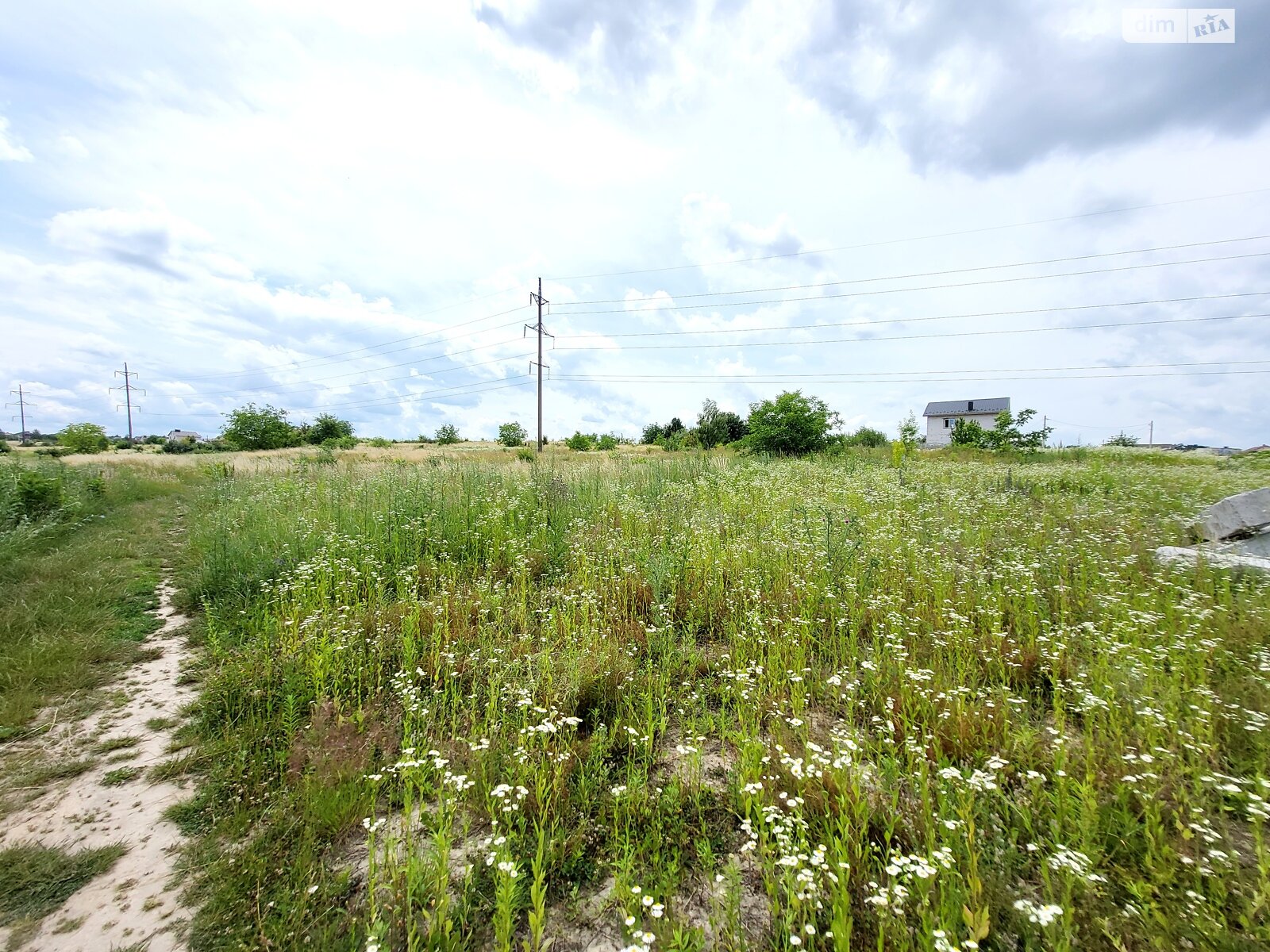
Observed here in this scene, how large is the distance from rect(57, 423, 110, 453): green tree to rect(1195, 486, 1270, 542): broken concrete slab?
193 feet

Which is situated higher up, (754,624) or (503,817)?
(754,624)

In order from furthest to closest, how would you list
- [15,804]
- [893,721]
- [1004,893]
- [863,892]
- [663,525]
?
[663,525], [893,721], [15,804], [863,892], [1004,893]

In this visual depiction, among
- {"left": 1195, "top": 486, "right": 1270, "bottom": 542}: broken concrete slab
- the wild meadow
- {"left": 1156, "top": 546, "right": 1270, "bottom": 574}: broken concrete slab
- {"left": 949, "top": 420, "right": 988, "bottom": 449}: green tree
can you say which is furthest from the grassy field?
{"left": 949, "top": 420, "right": 988, "bottom": 449}: green tree

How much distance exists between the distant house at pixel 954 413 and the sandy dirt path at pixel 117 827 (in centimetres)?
7545

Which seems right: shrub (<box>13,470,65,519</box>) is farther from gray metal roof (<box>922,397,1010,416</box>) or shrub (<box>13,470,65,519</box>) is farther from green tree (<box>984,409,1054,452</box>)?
gray metal roof (<box>922,397,1010,416</box>)

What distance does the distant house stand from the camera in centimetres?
6562

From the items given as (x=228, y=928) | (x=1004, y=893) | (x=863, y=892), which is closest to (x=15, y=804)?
(x=228, y=928)

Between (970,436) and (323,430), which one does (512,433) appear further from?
(970,436)

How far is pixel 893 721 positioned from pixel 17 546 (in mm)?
10945

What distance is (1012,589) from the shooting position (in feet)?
15.1

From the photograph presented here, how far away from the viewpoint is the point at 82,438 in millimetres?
37469

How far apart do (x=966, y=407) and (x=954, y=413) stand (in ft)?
11.3

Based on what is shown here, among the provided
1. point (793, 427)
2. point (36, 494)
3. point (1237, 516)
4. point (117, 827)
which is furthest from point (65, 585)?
point (793, 427)

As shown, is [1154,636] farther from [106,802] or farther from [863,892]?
[106,802]
